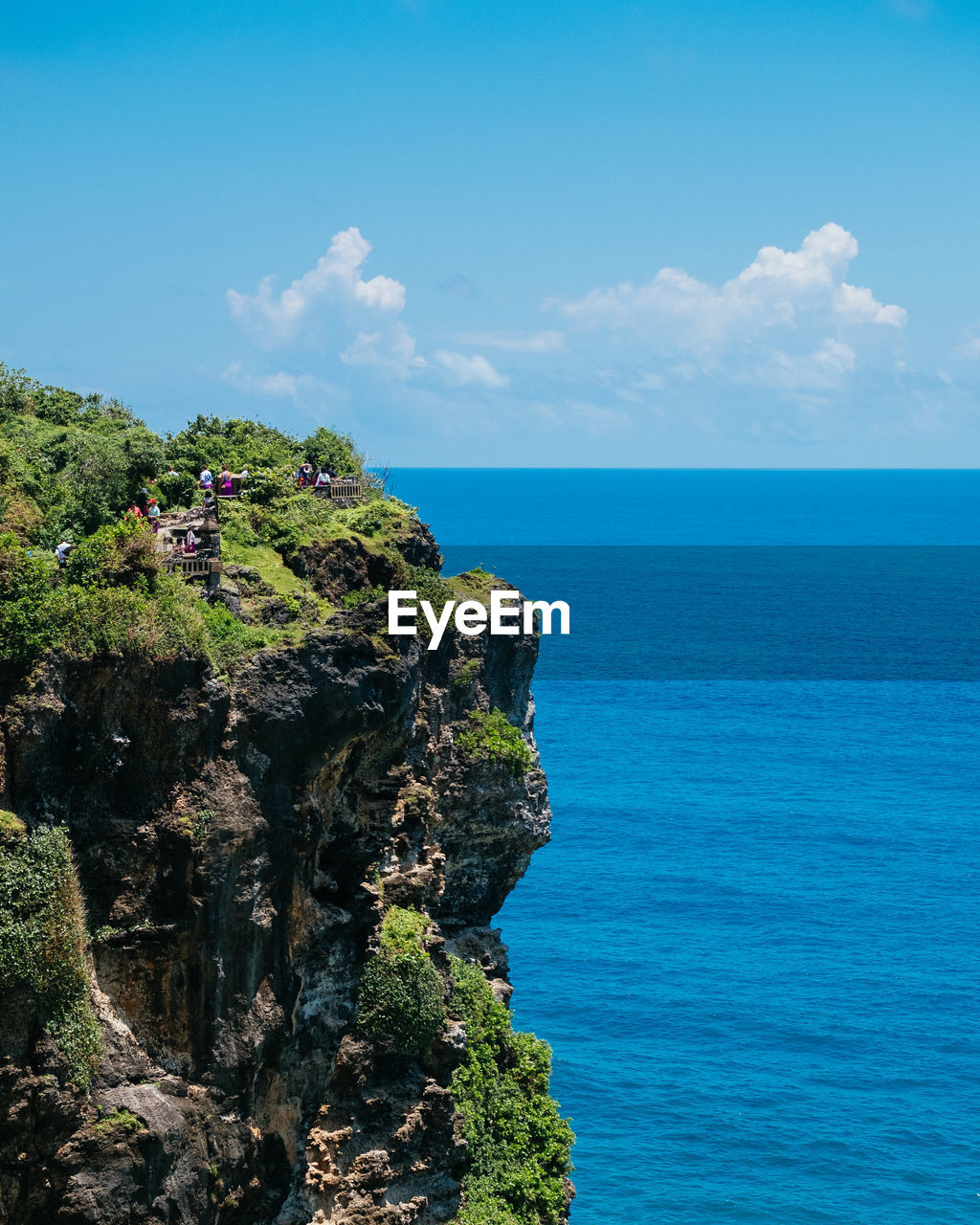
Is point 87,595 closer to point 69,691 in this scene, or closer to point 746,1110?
point 69,691

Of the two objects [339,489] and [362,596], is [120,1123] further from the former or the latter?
[339,489]

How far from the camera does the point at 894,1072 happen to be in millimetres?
68188

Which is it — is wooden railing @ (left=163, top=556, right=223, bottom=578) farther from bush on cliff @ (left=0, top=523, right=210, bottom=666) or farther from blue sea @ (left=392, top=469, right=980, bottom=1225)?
blue sea @ (left=392, top=469, right=980, bottom=1225)

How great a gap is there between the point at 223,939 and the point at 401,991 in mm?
8757

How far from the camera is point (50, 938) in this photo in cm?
2767

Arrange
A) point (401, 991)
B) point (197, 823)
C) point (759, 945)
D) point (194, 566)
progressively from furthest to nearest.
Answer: point (759, 945) → point (401, 991) → point (194, 566) → point (197, 823)

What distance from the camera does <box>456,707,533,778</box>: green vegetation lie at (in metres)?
50.1

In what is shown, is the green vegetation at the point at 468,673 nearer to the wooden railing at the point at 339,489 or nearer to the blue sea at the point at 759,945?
the wooden railing at the point at 339,489

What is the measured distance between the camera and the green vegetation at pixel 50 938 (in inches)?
1071

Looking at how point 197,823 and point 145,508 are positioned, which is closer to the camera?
point 197,823

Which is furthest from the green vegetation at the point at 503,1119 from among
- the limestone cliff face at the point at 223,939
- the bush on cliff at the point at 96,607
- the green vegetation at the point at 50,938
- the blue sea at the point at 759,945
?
the bush on cliff at the point at 96,607

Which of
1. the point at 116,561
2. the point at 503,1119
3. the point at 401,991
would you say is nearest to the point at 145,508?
the point at 116,561

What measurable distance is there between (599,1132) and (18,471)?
3947 centimetres

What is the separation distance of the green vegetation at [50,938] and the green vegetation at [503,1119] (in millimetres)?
17320
